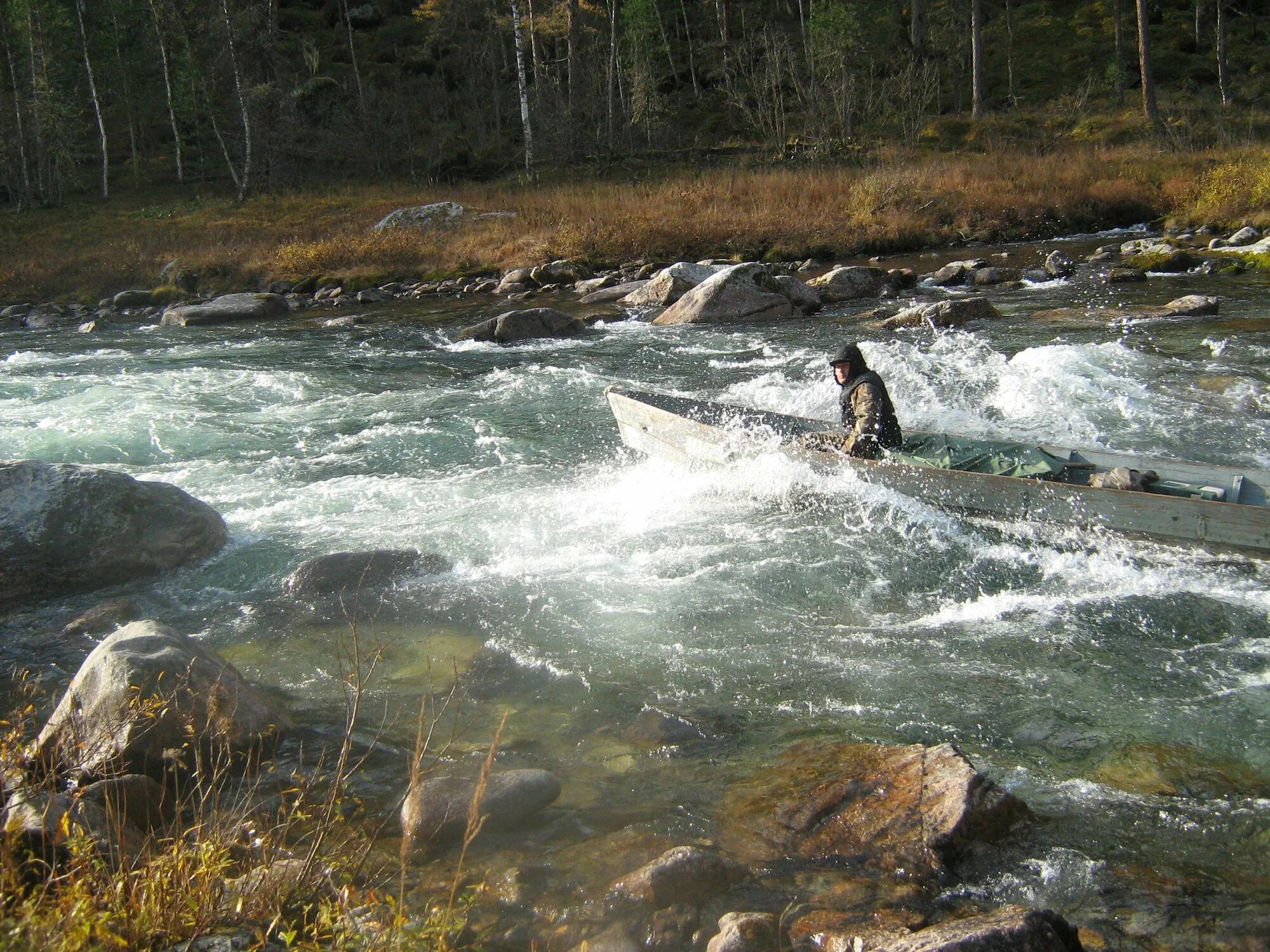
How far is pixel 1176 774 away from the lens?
4.62m

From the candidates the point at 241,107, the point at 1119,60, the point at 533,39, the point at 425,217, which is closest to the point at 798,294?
the point at 425,217

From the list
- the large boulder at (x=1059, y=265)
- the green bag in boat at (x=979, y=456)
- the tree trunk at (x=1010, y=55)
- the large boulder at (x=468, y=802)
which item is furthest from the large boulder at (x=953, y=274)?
the tree trunk at (x=1010, y=55)

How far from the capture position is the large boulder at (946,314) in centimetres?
1540

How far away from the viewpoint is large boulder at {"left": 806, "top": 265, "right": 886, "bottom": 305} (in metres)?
18.7

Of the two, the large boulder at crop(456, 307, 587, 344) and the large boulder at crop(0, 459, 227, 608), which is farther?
the large boulder at crop(456, 307, 587, 344)

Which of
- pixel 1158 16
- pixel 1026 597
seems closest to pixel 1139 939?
pixel 1026 597

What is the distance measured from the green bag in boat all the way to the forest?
983 inches

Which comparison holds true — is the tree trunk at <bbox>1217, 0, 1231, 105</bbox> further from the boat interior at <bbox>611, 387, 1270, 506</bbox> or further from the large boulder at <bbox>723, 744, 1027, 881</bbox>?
the large boulder at <bbox>723, 744, 1027, 881</bbox>

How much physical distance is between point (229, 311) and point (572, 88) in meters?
18.1

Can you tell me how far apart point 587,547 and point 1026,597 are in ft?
11.5

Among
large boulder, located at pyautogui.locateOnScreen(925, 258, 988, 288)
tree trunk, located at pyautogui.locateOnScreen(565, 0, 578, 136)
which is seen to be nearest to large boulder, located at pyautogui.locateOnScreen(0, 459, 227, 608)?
large boulder, located at pyautogui.locateOnScreen(925, 258, 988, 288)

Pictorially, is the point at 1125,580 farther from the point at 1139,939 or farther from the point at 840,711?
the point at 1139,939

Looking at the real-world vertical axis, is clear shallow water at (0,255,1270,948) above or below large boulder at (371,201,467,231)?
below

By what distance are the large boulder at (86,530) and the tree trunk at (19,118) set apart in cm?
3428
